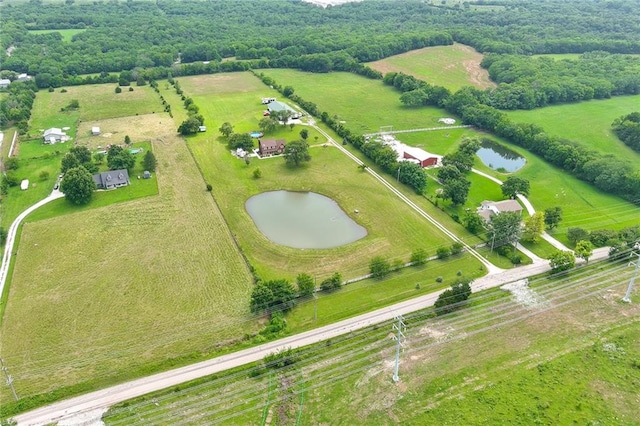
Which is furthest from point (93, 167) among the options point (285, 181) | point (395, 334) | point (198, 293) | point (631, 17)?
point (631, 17)

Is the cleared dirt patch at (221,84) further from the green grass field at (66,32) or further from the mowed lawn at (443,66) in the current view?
the green grass field at (66,32)

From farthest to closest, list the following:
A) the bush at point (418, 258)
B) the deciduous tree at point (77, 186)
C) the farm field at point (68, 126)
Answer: the farm field at point (68, 126) < the deciduous tree at point (77, 186) < the bush at point (418, 258)

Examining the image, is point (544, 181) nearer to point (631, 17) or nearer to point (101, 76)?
point (101, 76)

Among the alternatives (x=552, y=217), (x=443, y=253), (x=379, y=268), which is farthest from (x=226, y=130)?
(x=552, y=217)

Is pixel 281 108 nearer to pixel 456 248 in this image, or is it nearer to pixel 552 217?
pixel 456 248

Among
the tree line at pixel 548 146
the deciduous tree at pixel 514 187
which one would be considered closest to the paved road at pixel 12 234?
the deciduous tree at pixel 514 187

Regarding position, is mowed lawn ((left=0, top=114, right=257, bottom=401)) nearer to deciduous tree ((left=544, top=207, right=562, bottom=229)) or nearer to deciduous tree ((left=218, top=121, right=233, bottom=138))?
deciduous tree ((left=218, top=121, right=233, bottom=138))
